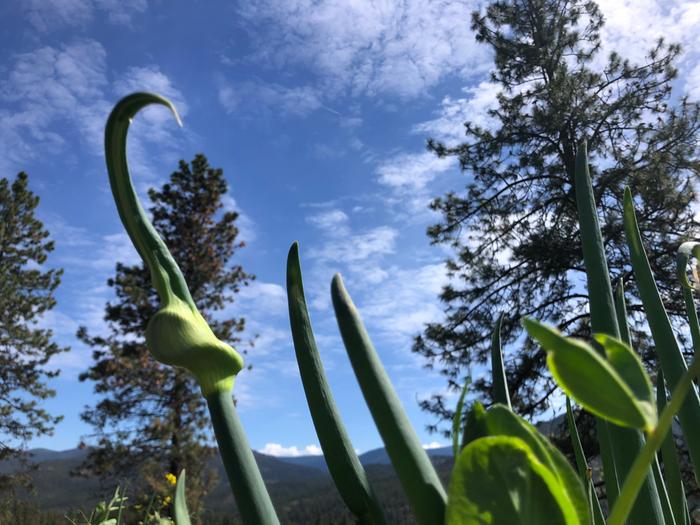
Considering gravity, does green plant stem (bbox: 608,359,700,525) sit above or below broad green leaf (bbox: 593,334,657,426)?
below

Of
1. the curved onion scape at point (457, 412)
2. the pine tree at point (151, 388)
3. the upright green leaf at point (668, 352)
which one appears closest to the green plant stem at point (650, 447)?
the curved onion scape at point (457, 412)

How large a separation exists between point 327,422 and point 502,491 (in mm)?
83

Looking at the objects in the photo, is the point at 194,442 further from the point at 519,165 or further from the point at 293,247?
the point at 293,247

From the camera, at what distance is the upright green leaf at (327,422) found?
218 mm

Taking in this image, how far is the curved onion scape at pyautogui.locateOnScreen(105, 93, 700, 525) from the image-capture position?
0.47ft

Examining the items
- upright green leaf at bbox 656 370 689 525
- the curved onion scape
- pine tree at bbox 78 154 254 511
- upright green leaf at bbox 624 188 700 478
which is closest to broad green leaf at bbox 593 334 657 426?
the curved onion scape

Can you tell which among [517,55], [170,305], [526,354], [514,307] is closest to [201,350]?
[170,305]

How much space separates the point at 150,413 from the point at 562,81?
9318mm

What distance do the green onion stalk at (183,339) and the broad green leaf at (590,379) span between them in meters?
0.12

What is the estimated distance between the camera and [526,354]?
681 centimetres

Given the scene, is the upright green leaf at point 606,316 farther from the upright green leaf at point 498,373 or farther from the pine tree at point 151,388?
the pine tree at point 151,388

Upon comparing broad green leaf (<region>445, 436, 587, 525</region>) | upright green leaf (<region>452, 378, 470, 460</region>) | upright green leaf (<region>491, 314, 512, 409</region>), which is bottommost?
broad green leaf (<region>445, 436, 587, 525</region>)

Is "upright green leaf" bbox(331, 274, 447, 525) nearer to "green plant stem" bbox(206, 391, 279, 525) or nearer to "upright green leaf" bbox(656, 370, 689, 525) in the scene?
"green plant stem" bbox(206, 391, 279, 525)

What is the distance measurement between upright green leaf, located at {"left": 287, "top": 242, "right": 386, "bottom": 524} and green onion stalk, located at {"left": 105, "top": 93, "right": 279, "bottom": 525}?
3 centimetres
